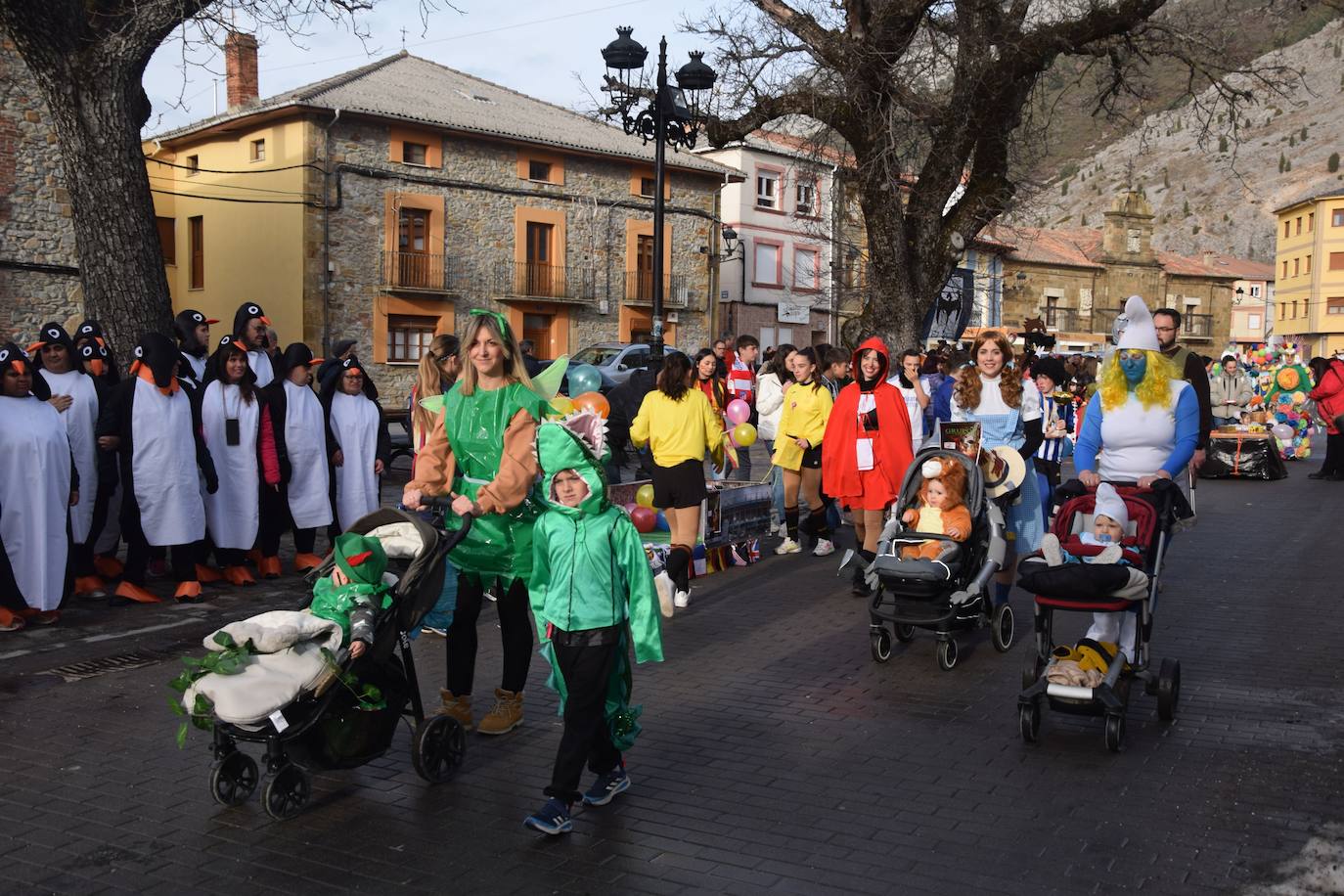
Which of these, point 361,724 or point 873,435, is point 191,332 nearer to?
point 873,435

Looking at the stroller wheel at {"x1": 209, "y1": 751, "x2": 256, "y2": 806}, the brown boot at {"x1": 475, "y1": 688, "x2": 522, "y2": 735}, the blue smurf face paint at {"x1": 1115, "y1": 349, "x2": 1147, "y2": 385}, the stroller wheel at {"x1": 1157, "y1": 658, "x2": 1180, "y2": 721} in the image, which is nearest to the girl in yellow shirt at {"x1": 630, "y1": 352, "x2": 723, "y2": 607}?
the brown boot at {"x1": 475, "y1": 688, "x2": 522, "y2": 735}

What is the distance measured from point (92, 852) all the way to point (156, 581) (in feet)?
19.2

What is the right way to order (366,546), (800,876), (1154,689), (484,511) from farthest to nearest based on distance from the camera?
(1154,689) < (484,511) < (366,546) < (800,876)

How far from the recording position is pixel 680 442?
9359 mm

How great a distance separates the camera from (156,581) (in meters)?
10.0

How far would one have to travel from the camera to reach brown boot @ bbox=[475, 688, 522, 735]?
19.7ft

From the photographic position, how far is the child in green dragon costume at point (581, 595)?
4785mm

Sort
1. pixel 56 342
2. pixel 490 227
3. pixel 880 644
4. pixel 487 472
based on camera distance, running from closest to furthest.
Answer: pixel 487 472, pixel 880 644, pixel 56 342, pixel 490 227

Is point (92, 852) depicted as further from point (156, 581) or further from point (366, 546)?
point (156, 581)

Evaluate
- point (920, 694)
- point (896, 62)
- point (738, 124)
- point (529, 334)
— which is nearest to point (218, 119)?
point (529, 334)

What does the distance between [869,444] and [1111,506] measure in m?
3.18

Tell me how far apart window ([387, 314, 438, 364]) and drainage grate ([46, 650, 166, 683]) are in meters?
29.6

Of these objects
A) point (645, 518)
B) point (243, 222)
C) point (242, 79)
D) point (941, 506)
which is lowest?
point (645, 518)

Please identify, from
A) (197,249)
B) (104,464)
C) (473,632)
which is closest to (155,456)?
(104,464)
